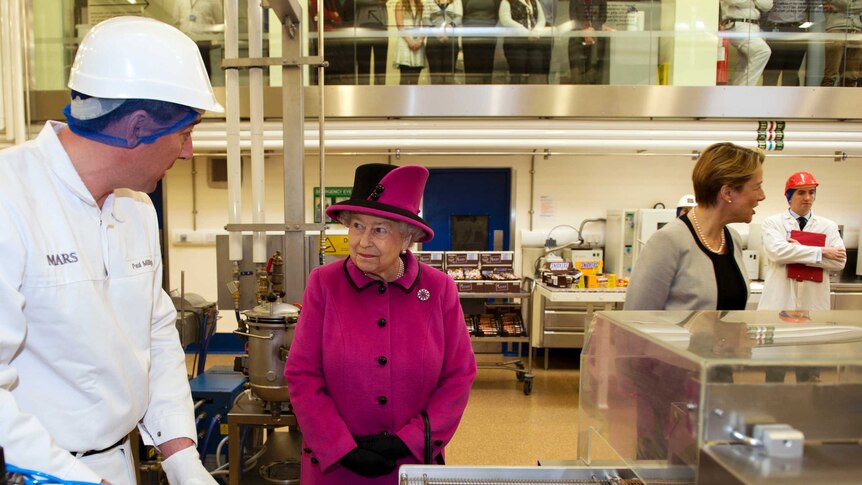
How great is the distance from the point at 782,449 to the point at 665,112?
15.1 feet

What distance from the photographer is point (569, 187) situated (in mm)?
5449

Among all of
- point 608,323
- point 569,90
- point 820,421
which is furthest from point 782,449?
point 569,90

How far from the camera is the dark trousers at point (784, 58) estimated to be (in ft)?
16.1

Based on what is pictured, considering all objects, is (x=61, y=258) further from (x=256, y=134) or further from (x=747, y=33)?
(x=747, y=33)

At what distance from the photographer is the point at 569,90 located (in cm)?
467

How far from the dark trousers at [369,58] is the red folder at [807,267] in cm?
363

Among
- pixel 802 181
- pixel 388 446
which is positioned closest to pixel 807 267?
pixel 802 181

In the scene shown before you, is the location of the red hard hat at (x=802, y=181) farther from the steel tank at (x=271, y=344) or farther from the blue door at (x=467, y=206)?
the steel tank at (x=271, y=344)

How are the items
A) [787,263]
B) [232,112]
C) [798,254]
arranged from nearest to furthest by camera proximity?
[232,112] < [798,254] < [787,263]

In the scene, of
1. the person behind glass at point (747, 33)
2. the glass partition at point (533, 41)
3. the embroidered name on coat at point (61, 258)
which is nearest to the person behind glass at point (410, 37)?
the glass partition at point (533, 41)

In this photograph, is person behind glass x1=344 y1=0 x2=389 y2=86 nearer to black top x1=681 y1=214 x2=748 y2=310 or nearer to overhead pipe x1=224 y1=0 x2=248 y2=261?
overhead pipe x1=224 y1=0 x2=248 y2=261

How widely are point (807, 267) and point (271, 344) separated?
141 inches

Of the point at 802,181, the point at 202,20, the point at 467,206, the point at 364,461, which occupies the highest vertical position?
the point at 202,20

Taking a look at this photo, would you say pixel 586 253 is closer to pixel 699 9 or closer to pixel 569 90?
pixel 569 90
